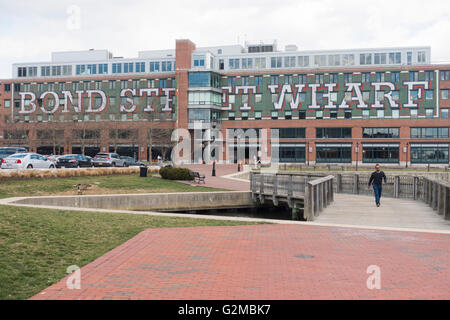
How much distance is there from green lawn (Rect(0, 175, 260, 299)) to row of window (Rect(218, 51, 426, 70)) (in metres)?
69.3

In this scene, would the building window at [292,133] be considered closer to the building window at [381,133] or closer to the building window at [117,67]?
the building window at [381,133]

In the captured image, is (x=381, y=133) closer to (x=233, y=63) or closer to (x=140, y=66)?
(x=233, y=63)

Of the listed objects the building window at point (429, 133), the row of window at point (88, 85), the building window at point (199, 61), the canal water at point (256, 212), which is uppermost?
the building window at point (199, 61)

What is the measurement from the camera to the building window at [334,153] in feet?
251

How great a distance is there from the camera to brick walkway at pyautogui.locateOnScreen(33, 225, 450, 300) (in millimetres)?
6948

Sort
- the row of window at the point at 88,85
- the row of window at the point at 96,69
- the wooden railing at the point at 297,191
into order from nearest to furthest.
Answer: the wooden railing at the point at 297,191 → the row of window at the point at 88,85 → the row of window at the point at 96,69

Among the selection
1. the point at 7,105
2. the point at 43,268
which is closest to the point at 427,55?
the point at 7,105

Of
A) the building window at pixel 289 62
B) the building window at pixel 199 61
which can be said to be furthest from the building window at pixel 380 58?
the building window at pixel 199 61

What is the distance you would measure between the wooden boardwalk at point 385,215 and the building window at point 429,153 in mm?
54972

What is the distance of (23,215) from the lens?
42.2ft

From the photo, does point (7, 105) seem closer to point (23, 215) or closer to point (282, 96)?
point (282, 96)

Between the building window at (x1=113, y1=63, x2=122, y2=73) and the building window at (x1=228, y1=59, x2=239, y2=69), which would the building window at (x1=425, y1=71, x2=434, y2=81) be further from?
the building window at (x1=113, y1=63, x2=122, y2=73)

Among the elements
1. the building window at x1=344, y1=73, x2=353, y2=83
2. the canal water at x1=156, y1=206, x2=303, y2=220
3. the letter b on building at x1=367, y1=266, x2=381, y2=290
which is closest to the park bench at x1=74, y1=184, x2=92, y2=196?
the canal water at x1=156, y1=206, x2=303, y2=220
